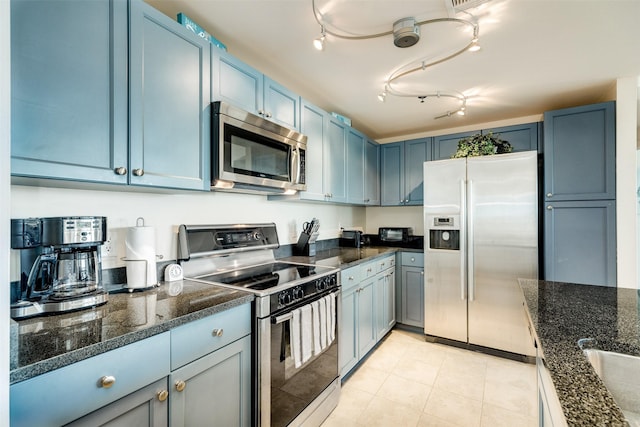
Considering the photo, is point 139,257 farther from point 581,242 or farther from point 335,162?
point 581,242

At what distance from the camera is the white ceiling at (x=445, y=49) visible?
5.27 ft

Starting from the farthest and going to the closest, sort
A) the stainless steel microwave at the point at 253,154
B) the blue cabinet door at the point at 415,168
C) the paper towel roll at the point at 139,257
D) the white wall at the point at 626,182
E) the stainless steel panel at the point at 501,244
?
the blue cabinet door at the point at 415,168 < the stainless steel panel at the point at 501,244 < the white wall at the point at 626,182 < the stainless steel microwave at the point at 253,154 < the paper towel roll at the point at 139,257

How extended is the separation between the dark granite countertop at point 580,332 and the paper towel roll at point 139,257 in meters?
1.62

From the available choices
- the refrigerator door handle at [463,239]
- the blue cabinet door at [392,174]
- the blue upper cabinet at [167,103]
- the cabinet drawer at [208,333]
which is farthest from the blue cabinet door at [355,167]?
the cabinet drawer at [208,333]

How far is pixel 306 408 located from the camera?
1.75m

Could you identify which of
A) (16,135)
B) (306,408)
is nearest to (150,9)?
(16,135)

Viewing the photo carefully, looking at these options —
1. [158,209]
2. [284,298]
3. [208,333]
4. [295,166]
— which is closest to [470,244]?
[295,166]

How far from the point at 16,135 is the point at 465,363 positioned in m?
3.30

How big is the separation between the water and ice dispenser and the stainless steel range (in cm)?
145

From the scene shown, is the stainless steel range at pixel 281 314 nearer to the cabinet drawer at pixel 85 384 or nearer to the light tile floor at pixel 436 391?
the light tile floor at pixel 436 391

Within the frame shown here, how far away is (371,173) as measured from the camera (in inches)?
145

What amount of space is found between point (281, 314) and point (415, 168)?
278 cm

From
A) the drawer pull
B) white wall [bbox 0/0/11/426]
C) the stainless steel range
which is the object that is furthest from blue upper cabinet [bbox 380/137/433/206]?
white wall [bbox 0/0/11/426]

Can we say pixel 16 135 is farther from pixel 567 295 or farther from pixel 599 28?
pixel 599 28
